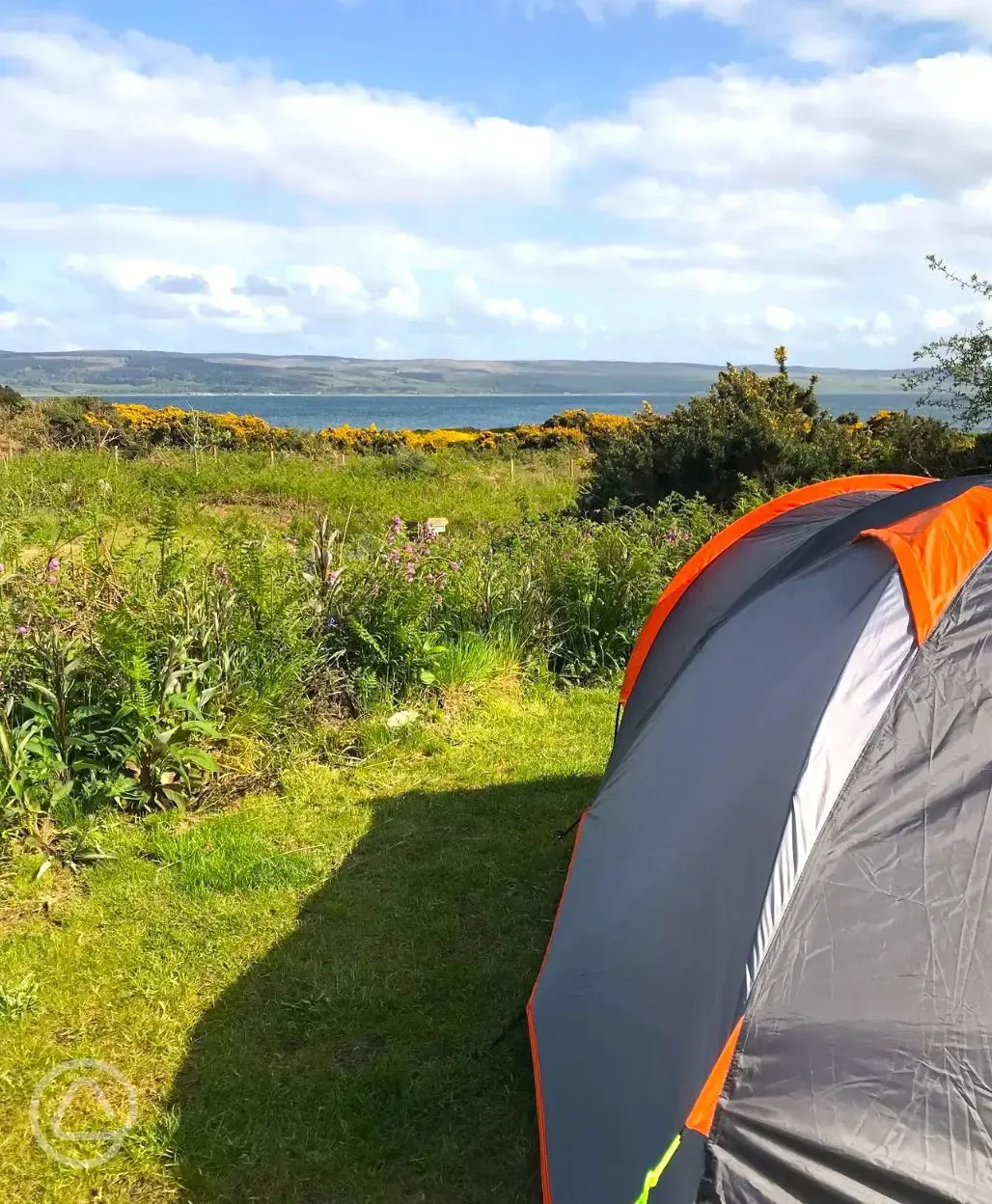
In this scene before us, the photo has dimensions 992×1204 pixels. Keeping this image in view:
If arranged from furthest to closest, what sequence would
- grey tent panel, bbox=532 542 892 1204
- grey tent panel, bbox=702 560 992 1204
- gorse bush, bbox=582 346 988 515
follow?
gorse bush, bbox=582 346 988 515, grey tent panel, bbox=532 542 892 1204, grey tent panel, bbox=702 560 992 1204

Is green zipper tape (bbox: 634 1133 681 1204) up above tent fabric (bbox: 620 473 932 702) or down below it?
below

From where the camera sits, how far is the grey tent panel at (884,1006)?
6.35 feet

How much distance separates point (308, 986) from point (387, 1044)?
1.44 feet

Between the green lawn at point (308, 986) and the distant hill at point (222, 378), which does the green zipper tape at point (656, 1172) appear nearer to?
the green lawn at point (308, 986)

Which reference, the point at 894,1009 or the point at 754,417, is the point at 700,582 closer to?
the point at 894,1009

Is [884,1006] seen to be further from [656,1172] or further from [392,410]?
[392,410]

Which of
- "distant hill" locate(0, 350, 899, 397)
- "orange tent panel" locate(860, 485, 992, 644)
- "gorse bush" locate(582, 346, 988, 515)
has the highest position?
"distant hill" locate(0, 350, 899, 397)

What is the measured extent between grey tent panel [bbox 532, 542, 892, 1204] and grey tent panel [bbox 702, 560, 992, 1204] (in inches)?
4.1

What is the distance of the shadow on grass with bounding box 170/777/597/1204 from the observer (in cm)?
282

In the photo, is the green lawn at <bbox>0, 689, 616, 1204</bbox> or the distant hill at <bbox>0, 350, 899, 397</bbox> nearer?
the green lawn at <bbox>0, 689, 616, 1204</bbox>

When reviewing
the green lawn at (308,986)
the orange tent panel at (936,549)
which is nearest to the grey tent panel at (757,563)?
the orange tent panel at (936,549)

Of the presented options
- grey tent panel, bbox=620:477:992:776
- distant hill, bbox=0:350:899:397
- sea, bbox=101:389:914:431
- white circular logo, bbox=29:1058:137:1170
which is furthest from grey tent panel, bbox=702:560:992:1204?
distant hill, bbox=0:350:899:397

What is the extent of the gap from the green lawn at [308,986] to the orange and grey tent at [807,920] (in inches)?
25.2

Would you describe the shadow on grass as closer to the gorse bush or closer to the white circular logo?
the white circular logo
